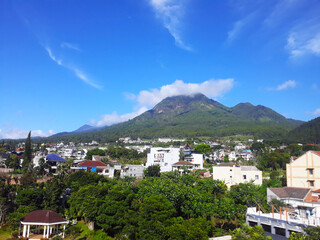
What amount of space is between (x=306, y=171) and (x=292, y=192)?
4524 mm

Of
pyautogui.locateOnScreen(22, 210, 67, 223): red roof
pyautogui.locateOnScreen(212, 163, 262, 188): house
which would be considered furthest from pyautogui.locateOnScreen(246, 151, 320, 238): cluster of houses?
pyautogui.locateOnScreen(22, 210, 67, 223): red roof

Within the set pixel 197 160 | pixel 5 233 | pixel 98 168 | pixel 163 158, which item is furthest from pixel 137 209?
pixel 197 160

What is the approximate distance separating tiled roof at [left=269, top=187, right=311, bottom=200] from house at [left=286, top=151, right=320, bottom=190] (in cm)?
344

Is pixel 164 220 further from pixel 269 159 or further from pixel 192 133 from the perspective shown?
pixel 192 133

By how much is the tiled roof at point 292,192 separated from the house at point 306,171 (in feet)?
11.3

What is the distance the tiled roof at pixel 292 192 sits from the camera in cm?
2436

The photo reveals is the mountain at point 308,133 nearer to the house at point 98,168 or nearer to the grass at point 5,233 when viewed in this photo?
the house at point 98,168

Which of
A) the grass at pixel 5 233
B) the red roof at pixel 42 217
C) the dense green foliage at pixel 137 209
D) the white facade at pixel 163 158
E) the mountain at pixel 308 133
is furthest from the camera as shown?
the mountain at pixel 308 133

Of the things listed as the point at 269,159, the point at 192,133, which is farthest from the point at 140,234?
the point at 192,133

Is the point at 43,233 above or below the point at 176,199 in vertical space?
below

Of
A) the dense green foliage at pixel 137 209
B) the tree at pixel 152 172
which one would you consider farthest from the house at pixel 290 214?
the tree at pixel 152 172

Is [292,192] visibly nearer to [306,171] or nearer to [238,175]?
[306,171]

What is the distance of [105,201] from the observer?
1988 cm

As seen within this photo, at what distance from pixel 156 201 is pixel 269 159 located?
133 feet
